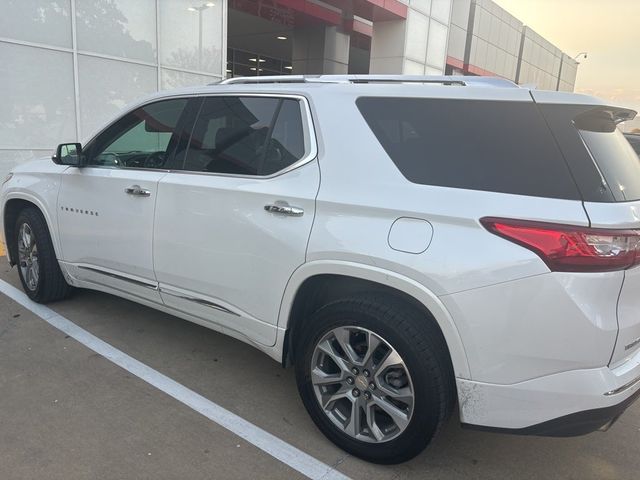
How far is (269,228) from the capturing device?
2.78m

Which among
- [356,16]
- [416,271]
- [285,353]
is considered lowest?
[285,353]

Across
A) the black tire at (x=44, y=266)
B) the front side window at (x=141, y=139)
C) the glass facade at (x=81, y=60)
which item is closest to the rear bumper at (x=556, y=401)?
the front side window at (x=141, y=139)

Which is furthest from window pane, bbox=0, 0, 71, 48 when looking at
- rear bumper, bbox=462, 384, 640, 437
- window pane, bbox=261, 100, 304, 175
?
rear bumper, bbox=462, 384, 640, 437

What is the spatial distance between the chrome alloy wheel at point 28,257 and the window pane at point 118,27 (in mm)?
5486

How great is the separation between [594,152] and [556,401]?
104 cm

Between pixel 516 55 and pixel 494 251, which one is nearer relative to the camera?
pixel 494 251

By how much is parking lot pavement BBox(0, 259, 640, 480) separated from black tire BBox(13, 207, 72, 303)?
0.61m

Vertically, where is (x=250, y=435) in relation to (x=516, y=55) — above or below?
below

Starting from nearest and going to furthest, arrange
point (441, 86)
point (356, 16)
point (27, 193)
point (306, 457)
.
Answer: point (441, 86) < point (306, 457) < point (27, 193) < point (356, 16)

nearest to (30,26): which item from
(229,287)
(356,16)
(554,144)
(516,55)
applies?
(229,287)

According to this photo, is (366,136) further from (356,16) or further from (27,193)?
(356,16)

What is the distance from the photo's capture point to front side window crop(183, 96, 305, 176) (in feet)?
9.38

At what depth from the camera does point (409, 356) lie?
91.4 inches

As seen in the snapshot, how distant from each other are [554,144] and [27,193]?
408cm
